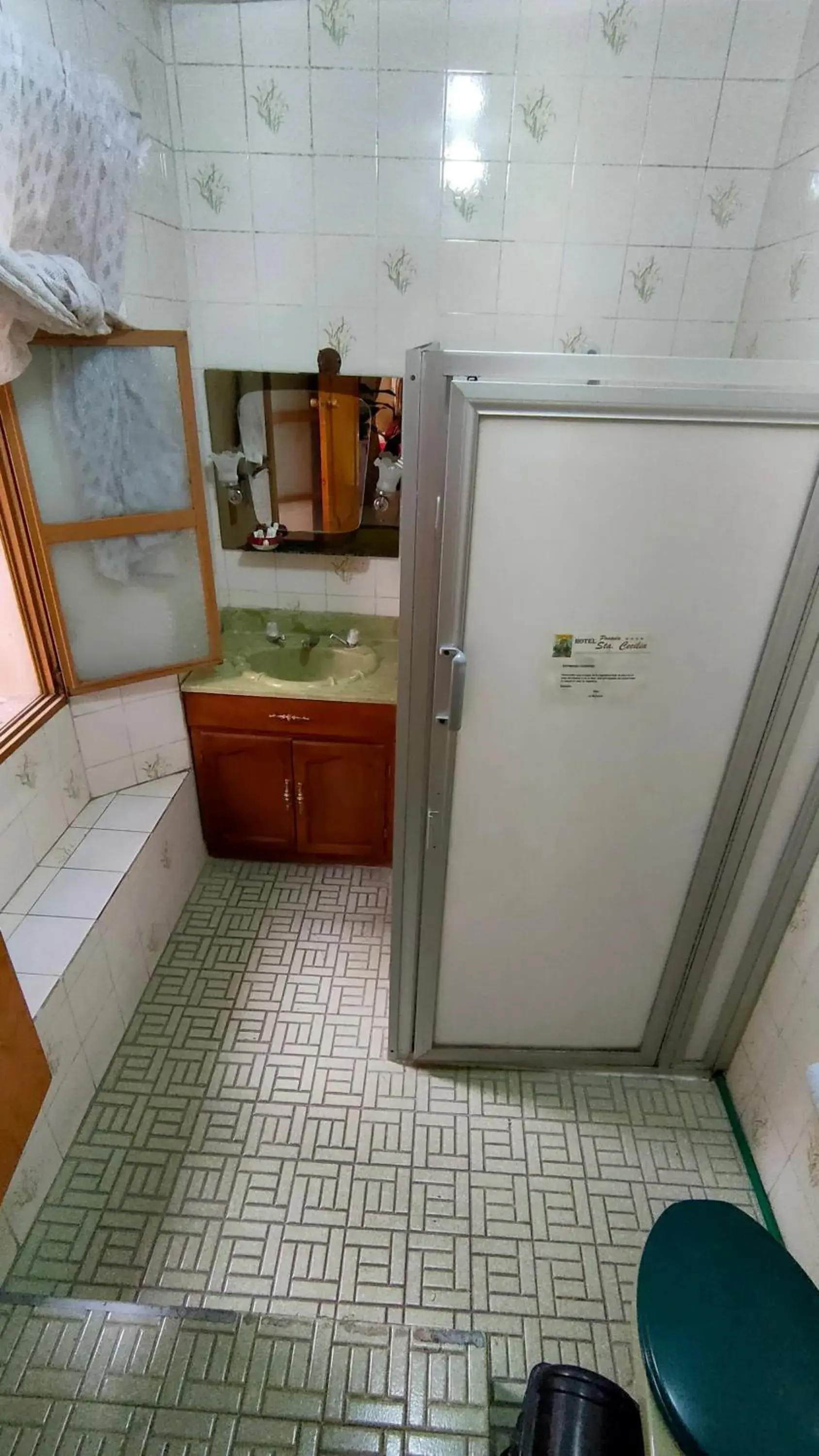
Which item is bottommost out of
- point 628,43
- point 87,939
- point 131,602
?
point 87,939

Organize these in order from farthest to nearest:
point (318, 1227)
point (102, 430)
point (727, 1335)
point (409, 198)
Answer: point (409, 198)
point (102, 430)
point (318, 1227)
point (727, 1335)

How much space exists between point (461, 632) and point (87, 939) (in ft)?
4.08

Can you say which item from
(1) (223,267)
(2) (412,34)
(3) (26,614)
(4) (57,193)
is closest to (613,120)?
(2) (412,34)

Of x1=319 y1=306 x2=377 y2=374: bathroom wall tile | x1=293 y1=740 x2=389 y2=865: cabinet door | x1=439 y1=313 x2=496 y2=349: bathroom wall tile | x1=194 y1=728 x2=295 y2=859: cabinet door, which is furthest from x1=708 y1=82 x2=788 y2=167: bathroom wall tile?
x1=194 y1=728 x2=295 y2=859: cabinet door

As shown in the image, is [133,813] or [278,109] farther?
[133,813]

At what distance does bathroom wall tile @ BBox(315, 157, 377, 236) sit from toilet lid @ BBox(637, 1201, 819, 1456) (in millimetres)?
2637

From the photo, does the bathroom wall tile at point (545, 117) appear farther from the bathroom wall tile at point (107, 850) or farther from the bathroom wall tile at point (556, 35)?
the bathroom wall tile at point (107, 850)

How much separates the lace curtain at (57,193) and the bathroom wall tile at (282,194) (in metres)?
0.45

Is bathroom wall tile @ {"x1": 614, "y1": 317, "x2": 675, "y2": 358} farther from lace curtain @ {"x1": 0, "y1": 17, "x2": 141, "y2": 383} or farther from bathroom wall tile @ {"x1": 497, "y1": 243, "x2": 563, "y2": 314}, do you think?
lace curtain @ {"x1": 0, "y1": 17, "x2": 141, "y2": 383}

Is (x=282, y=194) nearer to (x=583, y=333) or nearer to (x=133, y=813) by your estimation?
(x=583, y=333)

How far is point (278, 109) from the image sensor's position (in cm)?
196

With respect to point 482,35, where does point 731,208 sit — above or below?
below

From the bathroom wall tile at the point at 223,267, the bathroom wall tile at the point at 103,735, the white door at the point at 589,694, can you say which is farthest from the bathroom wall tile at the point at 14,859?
the bathroom wall tile at the point at 223,267

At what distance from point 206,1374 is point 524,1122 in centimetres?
89
